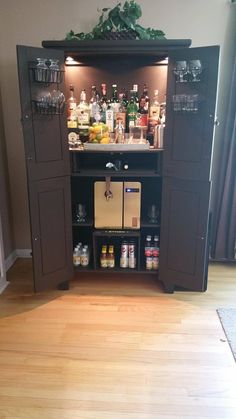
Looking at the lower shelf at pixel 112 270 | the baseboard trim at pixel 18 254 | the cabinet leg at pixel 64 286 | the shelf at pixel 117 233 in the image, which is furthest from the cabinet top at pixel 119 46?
the baseboard trim at pixel 18 254

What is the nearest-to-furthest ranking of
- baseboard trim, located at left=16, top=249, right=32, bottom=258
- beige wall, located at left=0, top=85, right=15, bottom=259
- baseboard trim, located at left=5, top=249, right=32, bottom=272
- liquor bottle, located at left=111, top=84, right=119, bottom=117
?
liquor bottle, located at left=111, top=84, right=119, bottom=117 → beige wall, located at left=0, top=85, right=15, bottom=259 → baseboard trim, located at left=5, top=249, right=32, bottom=272 → baseboard trim, located at left=16, top=249, right=32, bottom=258

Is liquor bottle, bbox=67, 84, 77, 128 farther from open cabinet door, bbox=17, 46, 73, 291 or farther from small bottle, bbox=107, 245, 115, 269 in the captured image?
small bottle, bbox=107, 245, 115, 269

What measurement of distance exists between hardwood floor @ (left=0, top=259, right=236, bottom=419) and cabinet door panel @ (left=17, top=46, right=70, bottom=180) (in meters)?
1.00

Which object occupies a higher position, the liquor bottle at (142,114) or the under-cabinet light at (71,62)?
the under-cabinet light at (71,62)

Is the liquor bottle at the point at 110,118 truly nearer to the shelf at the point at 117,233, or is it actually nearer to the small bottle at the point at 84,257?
the shelf at the point at 117,233

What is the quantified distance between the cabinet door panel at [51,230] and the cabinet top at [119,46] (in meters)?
0.91

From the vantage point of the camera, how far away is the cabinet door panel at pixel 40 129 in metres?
2.11

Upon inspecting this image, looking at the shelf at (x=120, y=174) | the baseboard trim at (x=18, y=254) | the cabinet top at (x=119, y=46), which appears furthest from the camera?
the baseboard trim at (x=18, y=254)

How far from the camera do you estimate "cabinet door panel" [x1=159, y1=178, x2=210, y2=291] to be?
7.72ft

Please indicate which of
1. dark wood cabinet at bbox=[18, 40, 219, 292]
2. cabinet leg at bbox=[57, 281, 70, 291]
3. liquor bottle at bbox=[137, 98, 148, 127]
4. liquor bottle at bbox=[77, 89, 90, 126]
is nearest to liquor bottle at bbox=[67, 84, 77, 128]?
liquor bottle at bbox=[77, 89, 90, 126]

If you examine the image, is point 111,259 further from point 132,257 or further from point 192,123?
point 192,123

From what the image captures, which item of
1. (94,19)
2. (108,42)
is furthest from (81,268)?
(94,19)

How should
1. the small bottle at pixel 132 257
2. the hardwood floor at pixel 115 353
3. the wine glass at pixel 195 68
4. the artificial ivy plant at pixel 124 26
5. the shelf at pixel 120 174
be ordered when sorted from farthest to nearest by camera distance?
1. the small bottle at pixel 132 257
2. the shelf at pixel 120 174
3. the artificial ivy plant at pixel 124 26
4. the wine glass at pixel 195 68
5. the hardwood floor at pixel 115 353

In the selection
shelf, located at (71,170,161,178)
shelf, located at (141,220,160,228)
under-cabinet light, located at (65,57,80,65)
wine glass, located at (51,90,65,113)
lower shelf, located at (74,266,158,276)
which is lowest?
lower shelf, located at (74,266,158,276)
